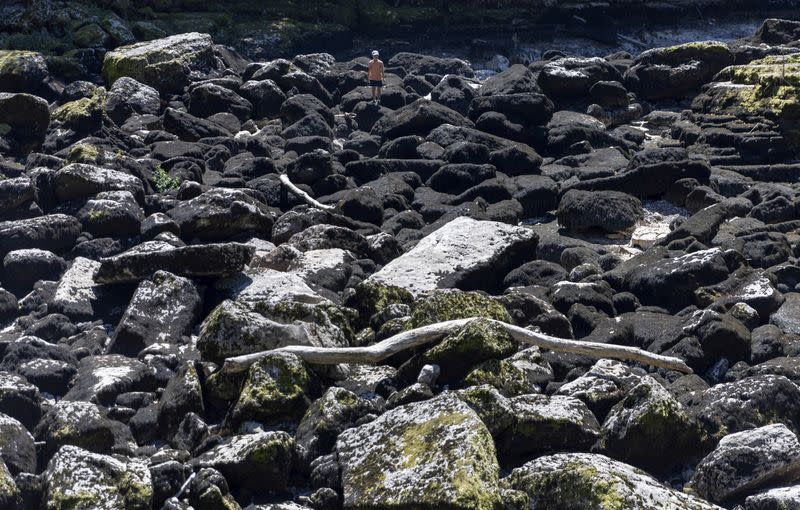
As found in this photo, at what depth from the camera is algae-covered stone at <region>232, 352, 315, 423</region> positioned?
8883 millimetres

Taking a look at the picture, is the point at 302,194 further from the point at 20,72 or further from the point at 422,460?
the point at 422,460

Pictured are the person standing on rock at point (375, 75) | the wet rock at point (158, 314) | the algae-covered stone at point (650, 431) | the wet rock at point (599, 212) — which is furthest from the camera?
the person standing on rock at point (375, 75)

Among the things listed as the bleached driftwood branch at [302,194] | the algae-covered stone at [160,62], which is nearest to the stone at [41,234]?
the bleached driftwood branch at [302,194]

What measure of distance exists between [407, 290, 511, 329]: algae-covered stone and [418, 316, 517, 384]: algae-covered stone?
655mm

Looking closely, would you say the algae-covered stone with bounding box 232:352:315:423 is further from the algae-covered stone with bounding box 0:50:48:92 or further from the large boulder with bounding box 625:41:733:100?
the large boulder with bounding box 625:41:733:100

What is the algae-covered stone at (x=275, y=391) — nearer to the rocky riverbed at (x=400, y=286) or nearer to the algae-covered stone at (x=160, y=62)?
the rocky riverbed at (x=400, y=286)

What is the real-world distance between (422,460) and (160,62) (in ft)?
56.7

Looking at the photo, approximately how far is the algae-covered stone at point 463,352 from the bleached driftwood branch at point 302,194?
21.7 ft

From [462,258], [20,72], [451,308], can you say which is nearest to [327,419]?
[451,308]

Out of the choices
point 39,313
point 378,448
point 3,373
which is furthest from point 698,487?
point 39,313

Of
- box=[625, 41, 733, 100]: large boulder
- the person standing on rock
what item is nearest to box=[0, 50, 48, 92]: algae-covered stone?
the person standing on rock

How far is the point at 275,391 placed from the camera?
8.97 metres

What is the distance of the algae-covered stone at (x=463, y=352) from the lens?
364 inches

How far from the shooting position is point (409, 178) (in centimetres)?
1739
